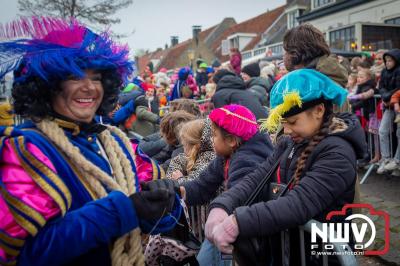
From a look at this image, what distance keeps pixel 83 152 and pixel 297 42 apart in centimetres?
217

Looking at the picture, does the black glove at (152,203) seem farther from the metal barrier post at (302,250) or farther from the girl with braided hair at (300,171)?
the metal barrier post at (302,250)

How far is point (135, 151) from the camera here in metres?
2.04

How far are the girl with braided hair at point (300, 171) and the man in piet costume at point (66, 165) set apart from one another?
37cm

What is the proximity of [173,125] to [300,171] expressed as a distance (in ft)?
7.15

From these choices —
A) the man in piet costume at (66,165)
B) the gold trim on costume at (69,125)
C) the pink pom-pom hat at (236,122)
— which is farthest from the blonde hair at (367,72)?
the gold trim on costume at (69,125)

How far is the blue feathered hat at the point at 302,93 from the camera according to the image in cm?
195

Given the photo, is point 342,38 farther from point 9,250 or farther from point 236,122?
point 9,250

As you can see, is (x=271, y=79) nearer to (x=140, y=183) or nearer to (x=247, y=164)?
(x=247, y=164)

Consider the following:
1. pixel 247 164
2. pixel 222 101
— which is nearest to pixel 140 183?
pixel 247 164

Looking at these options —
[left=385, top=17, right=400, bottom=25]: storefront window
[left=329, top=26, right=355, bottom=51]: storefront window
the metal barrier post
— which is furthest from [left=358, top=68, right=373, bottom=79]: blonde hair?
[left=385, top=17, right=400, bottom=25]: storefront window

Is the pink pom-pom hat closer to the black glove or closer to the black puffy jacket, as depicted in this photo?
the black puffy jacket

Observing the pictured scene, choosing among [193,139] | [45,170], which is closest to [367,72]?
[193,139]

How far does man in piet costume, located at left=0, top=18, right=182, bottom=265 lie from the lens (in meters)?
→ 1.37

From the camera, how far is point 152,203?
163cm
